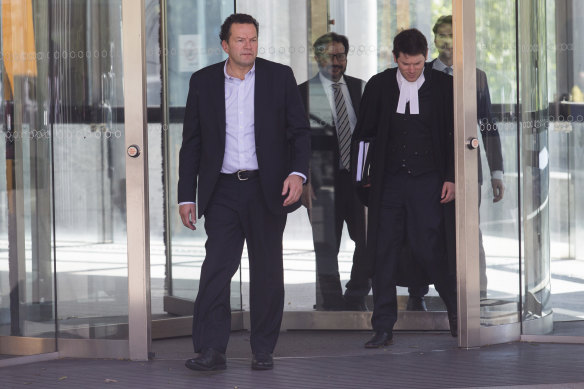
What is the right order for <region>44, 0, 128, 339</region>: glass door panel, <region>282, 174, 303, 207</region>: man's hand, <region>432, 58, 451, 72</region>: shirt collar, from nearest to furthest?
<region>282, 174, 303, 207</region>: man's hand
<region>44, 0, 128, 339</region>: glass door panel
<region>432, 58, 451, 72</region>: shirt collar

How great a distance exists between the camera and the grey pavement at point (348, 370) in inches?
188

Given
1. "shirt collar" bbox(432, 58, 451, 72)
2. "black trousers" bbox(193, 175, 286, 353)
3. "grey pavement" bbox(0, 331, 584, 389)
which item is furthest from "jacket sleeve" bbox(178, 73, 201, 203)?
"shirt collar" bbox(432, 58, 451, 72)

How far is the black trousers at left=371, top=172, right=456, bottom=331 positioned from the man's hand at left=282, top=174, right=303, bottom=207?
2.73 ft

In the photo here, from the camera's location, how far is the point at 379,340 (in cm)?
564

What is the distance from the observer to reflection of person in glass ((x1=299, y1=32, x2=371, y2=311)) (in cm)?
637

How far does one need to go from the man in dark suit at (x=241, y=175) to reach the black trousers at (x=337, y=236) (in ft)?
4.23

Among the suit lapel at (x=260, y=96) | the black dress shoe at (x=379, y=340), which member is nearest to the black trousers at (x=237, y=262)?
the suit lapel at (x=260, y=96)

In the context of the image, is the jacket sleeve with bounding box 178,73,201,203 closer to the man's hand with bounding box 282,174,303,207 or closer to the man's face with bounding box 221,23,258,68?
the man's face with bounding box 221,23,258,68

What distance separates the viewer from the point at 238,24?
500 centimetres

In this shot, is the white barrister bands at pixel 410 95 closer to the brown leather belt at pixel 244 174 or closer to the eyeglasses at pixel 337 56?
the eyeglasses at pixel 337 56

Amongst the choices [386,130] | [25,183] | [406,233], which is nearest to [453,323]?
[406,233]

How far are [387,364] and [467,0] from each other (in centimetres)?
179

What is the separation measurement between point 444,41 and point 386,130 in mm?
881

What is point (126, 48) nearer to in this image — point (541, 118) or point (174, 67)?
point (174, 67)
